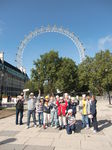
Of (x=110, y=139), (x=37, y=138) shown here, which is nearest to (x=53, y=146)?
(x=37, y=138)

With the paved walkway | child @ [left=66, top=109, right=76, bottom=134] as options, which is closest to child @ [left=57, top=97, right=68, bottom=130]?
child @ [left=66, top=109, right=76, bottom=134]

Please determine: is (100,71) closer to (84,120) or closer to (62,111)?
(84,120)

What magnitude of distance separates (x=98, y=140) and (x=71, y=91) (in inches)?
2739

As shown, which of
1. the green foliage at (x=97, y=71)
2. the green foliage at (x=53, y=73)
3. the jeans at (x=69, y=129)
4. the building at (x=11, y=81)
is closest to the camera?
the jeans at (x=69, y=129)

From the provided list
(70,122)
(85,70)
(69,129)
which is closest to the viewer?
(69,129)

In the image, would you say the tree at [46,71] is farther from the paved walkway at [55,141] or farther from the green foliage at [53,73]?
the paved walkway at [55,141]

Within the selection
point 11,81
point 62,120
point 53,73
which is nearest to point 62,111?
point 62,120

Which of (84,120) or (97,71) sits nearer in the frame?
(84,120)

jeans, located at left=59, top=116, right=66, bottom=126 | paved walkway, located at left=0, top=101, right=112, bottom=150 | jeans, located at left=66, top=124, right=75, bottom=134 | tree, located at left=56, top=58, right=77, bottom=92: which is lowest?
paved walkway, located at left=0, top=101, right=112, bottom=150

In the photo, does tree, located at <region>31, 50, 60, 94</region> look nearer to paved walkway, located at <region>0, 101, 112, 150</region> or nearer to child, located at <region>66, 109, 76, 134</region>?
child, located at <region>66, 109, 76, 134</region>

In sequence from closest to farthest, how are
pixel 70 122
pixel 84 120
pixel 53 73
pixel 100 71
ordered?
1. pixel 70 122
2. pixel 84 120
3. pixel 100 71
4. pixel 53 73

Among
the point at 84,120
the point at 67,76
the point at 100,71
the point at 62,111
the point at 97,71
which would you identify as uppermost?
the point at 97,71

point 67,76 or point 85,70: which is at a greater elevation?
point 85,70

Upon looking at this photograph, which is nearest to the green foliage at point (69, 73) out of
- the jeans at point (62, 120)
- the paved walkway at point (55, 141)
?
the jeans at point (62, 120)
